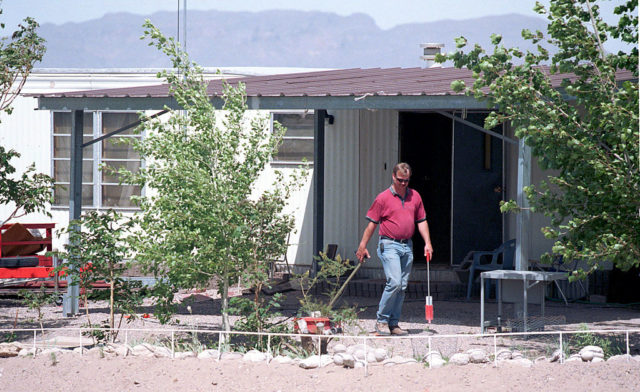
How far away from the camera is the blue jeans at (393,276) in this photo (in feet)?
27.3

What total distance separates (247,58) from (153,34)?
136m

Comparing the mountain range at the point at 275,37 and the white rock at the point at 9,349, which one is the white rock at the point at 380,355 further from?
the mountain range at the point at 275,37

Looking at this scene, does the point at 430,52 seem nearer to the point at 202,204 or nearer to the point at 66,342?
the point at 202,204

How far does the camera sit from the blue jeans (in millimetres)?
8328

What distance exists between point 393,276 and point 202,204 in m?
1.92

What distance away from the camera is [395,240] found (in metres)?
8.44

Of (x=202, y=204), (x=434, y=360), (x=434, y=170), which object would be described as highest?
A: (x=434, y=170)

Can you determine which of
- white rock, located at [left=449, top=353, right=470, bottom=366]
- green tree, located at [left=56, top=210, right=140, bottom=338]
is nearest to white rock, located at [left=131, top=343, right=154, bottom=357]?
green tree, located at [left=56, top=210, right=140, bottom=338]

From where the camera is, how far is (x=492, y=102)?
22.5ft

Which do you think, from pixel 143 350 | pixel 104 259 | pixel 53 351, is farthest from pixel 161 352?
pixel 104 259

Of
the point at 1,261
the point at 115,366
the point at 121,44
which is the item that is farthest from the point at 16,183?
the point at 121,44

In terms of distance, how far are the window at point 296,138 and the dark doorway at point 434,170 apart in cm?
154

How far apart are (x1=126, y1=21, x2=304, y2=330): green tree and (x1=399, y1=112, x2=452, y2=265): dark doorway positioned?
17.1 ft

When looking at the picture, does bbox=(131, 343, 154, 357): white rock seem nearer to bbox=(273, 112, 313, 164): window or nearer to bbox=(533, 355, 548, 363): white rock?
bbox=(533, 355, 548, 363): white rock
